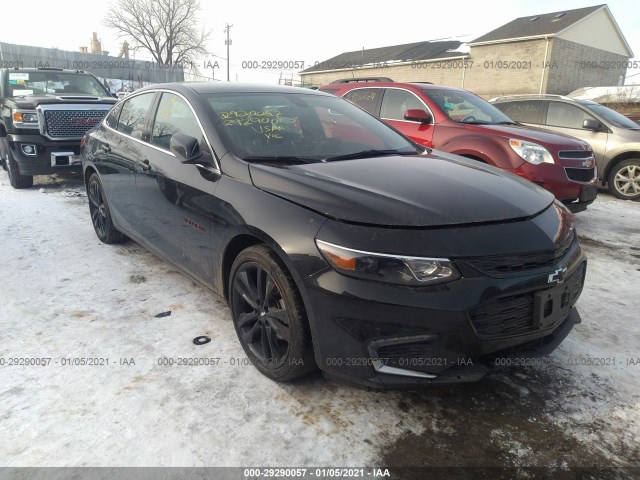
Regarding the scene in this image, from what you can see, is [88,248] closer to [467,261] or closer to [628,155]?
[467,261]

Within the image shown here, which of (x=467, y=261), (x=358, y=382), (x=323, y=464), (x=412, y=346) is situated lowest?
(x=323, y=464)

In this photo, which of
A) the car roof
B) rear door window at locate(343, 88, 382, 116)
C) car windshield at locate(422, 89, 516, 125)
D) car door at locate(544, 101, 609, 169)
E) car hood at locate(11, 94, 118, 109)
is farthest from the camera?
car door at locate(544, 101, 609, 169)

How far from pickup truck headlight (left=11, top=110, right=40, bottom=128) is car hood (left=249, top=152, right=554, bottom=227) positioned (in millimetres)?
5895

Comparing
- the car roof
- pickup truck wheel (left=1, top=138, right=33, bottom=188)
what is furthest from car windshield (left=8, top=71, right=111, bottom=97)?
the car roof

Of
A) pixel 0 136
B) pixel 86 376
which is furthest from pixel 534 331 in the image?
pixel 0 136

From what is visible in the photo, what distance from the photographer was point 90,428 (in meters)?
2.15

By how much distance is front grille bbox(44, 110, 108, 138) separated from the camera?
22.6ft

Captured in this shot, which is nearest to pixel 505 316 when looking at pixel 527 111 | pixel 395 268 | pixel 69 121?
pixel 395 268

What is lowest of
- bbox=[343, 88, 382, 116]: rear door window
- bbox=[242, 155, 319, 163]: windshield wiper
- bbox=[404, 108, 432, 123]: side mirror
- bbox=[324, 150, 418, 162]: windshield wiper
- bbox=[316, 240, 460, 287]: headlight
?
bbox=[316, 240, 460, 287]: headlight

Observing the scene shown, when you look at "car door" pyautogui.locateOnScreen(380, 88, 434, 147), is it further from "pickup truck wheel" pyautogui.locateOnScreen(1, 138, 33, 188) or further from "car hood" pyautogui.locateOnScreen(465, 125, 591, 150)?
"pickup truck wheel" pyautogui.locateOnScreen(1, 138, 33, 188)

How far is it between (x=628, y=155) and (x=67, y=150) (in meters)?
8.93

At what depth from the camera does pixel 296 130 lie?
10.2 ft

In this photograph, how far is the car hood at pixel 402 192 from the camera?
6.90ft

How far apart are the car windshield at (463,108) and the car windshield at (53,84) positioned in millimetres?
5957
